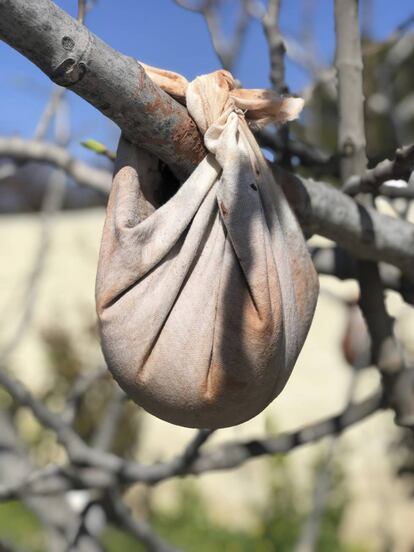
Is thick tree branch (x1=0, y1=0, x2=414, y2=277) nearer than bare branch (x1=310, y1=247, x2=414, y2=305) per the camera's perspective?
Yes

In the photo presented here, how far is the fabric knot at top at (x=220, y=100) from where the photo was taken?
1.04 metres

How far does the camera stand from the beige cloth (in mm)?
1010

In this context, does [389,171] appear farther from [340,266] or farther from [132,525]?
[132,525]

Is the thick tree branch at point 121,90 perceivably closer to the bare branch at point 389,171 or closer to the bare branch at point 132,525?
the bare branch at point 389,171

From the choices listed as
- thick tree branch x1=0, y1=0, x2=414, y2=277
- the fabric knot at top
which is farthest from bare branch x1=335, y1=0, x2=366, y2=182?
the fabric knot at top

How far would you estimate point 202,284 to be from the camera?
3.40 feet

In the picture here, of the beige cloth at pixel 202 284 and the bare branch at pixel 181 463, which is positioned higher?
the beige cloth at pixel 202 284

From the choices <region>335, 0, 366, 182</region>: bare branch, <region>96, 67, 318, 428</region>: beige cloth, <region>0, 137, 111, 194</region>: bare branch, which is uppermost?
<region>335, 0, 366, 182</region>: bare branch

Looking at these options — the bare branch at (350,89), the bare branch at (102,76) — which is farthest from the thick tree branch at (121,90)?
the bare branch at (350,89)

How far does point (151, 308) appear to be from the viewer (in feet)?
3.35

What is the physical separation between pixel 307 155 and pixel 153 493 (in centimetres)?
588

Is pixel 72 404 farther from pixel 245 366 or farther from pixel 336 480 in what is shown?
pixel 336 480

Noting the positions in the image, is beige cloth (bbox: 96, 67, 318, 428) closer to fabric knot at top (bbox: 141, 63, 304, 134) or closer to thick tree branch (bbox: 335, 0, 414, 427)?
fabric knot at top (bbox: 141, 63, 304, 134)

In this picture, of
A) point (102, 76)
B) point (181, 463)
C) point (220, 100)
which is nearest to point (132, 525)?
point (181, 463)
